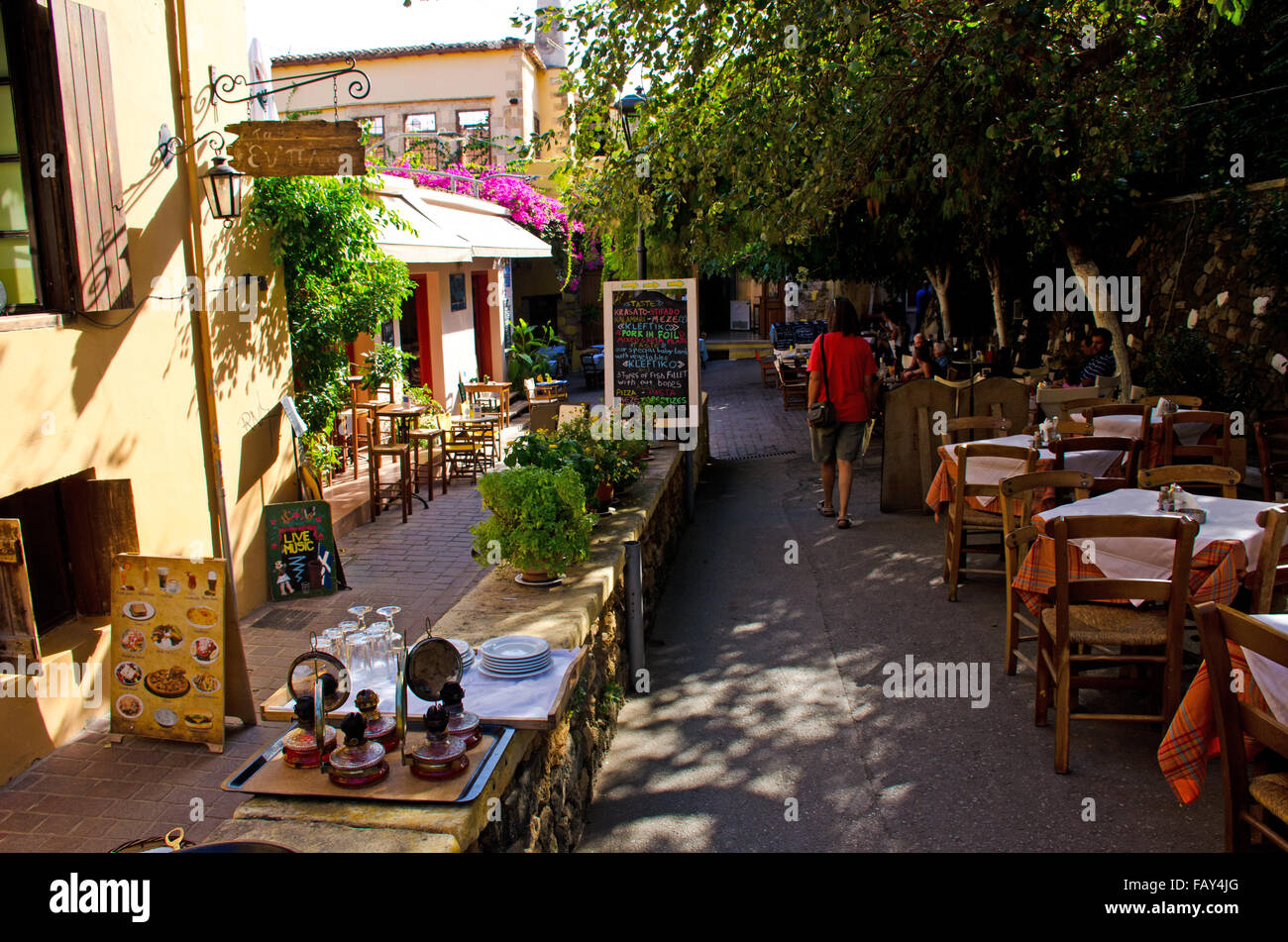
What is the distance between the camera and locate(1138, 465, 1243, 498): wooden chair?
5305 mm

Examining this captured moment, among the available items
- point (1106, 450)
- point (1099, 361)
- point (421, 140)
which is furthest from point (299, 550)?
point (421, 140)

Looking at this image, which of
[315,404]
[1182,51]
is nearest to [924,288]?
[1182,51]

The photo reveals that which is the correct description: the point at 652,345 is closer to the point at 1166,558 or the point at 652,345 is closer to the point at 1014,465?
the point at 1014,465

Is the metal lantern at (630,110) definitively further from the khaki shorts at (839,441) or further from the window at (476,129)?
the window at (476,129)

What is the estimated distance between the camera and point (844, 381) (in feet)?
28.0

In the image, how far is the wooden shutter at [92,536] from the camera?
562 cm

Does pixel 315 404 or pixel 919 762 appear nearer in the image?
pixel 919 762

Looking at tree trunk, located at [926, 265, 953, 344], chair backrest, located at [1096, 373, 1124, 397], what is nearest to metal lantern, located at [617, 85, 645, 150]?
chair backrest, located at [1096, 373, 1124, 397]

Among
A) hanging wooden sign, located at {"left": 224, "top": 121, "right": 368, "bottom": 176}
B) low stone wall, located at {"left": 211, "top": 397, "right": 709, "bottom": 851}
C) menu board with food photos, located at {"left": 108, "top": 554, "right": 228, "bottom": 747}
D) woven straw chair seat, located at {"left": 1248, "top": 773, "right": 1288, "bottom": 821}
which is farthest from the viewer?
hanging wooden sign, located at {"left": 224, "top": 121, "right": 368, "bottom": 176}

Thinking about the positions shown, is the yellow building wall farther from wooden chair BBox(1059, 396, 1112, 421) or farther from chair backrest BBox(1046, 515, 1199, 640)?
wooden chair BBox(1059, 396, 1112, 421)

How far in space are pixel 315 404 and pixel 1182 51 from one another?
9.28 meters

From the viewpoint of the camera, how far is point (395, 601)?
293 inches

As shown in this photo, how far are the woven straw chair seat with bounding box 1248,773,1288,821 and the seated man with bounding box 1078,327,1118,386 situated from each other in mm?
9001
